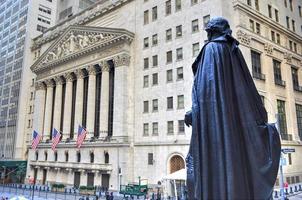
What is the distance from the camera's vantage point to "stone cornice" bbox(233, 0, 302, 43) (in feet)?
127

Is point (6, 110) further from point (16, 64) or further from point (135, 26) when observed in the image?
point (135, 26)

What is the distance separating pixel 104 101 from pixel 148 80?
8772 millimetres

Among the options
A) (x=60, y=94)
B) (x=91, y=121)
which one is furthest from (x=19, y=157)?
(x=91, y=121)

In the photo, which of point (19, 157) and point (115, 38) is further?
point (19, 157)

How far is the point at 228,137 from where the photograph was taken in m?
4.85

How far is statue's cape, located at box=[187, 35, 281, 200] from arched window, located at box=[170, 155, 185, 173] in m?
33.4

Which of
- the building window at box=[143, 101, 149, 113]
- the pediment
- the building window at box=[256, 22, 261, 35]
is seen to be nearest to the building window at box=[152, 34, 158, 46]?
the pediment

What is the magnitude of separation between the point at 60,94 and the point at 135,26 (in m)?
22.3

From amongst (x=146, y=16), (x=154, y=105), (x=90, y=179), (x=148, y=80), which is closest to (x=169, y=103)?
(x=154, y=105)

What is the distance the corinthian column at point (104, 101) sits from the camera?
46969 millimetres

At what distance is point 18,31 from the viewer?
255 ft

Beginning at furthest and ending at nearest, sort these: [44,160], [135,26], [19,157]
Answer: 1. [19,157]
2. [44,160]
3. [135,26]

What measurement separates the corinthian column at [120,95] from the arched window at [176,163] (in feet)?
28.6

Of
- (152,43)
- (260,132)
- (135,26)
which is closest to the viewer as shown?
(260,132)
